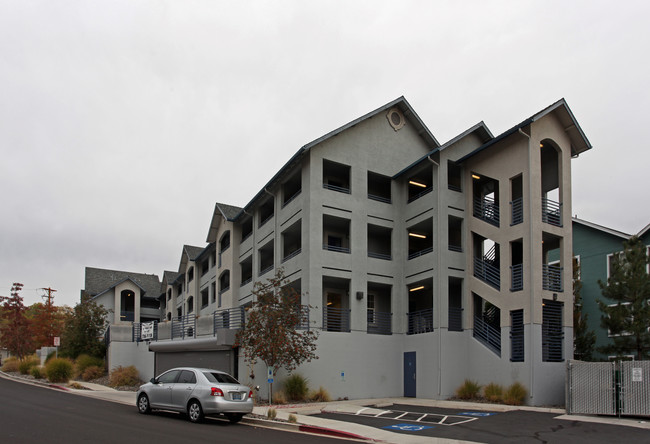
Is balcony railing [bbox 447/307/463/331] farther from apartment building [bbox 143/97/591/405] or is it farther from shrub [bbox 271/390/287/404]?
shrub [bbox 271/390/287/404]

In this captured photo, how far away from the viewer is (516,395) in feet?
73.3

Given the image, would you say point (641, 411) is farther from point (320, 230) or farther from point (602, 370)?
point (320, 230)

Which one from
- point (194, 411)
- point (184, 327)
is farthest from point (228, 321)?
point (194, 411)

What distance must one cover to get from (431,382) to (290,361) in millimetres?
6948

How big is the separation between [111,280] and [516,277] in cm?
5607

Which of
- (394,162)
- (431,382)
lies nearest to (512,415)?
(431,382)

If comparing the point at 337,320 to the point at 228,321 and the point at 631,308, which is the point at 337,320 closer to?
the point at 228,321

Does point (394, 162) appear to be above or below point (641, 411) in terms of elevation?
above

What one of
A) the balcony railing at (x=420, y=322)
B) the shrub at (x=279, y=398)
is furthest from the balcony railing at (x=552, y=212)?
the shrub at (x=279, y=398)

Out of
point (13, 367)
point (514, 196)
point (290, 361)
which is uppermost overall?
point (514, 196)

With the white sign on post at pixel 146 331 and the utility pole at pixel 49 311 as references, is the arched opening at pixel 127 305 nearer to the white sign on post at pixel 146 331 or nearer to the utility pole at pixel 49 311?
the utility pole at pixel 49 311

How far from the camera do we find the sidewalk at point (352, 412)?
49.6 ft

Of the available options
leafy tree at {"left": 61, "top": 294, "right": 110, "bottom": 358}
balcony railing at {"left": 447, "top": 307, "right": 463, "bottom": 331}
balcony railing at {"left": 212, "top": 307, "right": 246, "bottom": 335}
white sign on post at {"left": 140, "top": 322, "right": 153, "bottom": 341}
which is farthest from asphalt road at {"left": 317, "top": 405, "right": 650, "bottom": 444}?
leafy tree at {"left": 61, "top": 294, "right": 110, "bottom": 358}

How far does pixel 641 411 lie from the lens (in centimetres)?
1741
